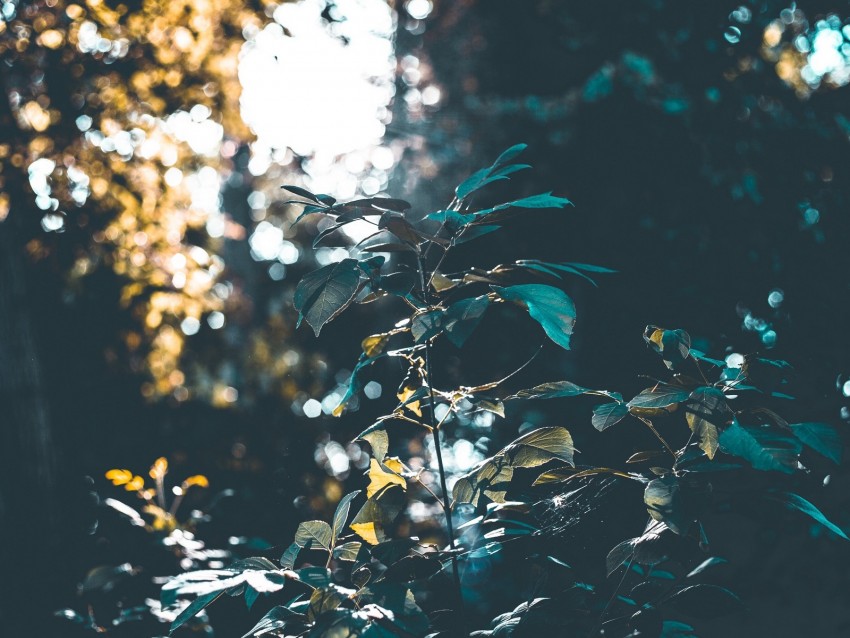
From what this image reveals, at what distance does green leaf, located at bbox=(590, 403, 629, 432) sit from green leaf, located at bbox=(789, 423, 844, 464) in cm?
22

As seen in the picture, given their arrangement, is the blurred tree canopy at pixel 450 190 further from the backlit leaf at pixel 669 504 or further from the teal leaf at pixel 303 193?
the teal leaf at pixel 303 193

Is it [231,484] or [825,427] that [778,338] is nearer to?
[825,427]

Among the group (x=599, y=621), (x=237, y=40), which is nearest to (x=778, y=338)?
(x=599, y=621)

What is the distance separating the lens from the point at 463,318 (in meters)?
0.90

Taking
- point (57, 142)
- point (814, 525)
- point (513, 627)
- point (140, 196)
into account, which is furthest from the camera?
point (140, 196)

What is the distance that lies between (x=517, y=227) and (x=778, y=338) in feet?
5.16

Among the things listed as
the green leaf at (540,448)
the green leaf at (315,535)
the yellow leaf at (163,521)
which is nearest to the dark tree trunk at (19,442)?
the yellow leaf at (163,521)

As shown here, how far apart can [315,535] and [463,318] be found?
0.42m

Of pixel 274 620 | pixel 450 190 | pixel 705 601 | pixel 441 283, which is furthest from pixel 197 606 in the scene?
pixel 450 190

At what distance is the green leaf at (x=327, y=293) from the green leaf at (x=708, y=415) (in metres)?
0.49

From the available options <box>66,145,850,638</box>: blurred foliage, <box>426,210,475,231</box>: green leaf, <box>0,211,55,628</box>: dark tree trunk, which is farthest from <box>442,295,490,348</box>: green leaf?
<box>0,211,55,628</box>: dark tree trunk

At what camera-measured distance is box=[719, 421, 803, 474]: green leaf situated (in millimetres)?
857

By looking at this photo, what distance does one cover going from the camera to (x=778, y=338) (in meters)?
2.16

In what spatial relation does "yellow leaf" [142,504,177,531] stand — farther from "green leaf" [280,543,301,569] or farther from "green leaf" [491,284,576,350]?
"green leaf" [491,284,576,350]
